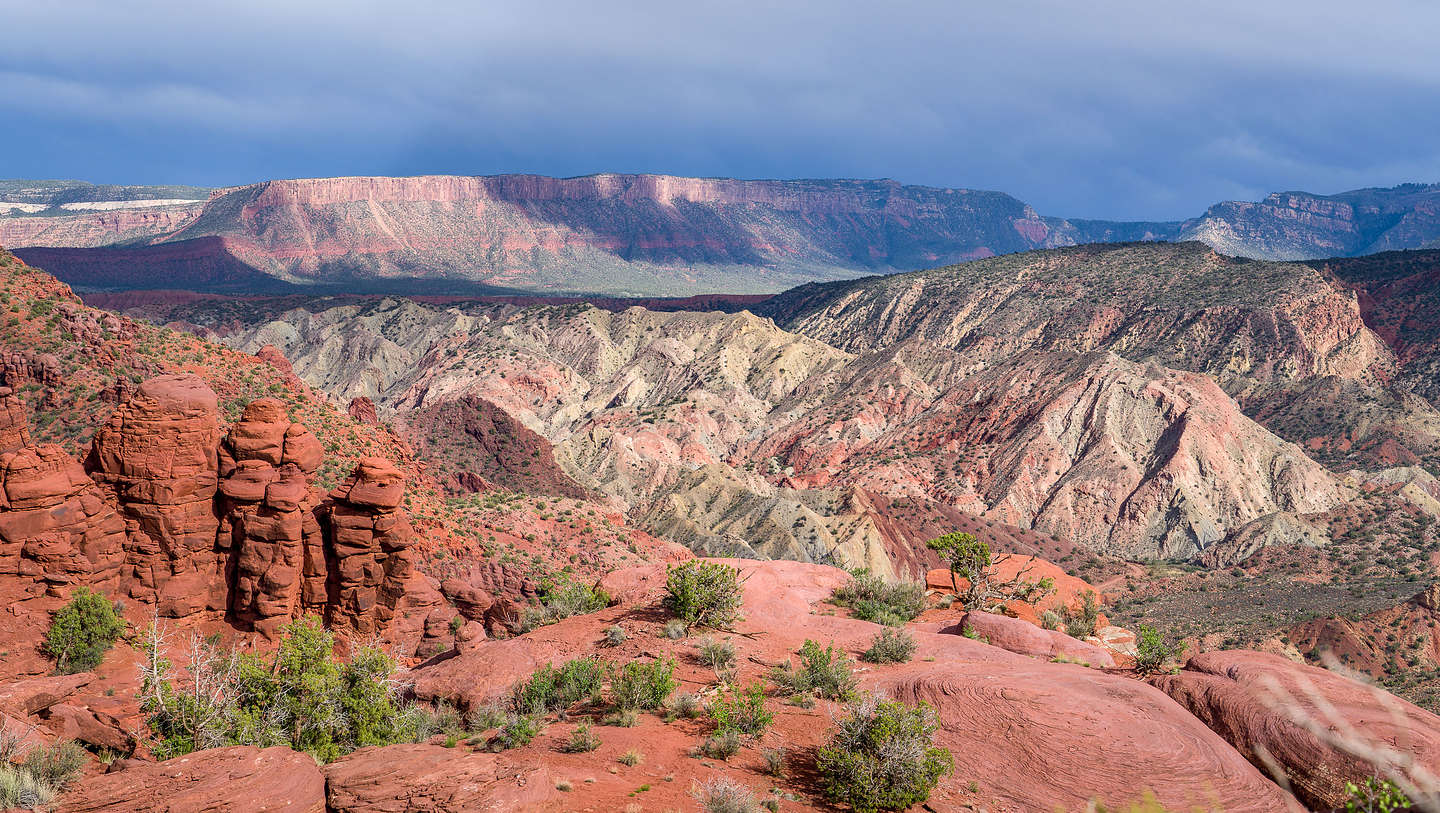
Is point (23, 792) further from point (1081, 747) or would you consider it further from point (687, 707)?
point (1081, 747)

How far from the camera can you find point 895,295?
484 feet

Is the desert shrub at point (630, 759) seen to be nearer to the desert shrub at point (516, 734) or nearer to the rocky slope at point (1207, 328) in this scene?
the desert shrub at point (516, 734)

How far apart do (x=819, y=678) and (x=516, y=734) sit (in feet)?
17.6

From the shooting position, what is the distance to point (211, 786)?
1018cm

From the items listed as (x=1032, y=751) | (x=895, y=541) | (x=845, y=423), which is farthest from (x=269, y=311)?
(x=1032, y=751)

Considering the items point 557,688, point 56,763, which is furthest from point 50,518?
point 557,688

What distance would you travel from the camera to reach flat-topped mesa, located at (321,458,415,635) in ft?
78.2

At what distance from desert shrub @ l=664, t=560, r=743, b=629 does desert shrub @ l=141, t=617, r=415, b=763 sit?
19.7ft

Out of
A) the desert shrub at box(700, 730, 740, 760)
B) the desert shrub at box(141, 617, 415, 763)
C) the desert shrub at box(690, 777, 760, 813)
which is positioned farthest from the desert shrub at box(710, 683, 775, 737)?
the desert shrub at box(141, 617, 415, 763)

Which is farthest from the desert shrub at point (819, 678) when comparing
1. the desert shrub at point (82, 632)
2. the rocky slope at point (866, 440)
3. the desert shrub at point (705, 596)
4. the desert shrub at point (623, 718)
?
the rocky slope at point (866, 440)

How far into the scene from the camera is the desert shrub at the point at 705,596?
61.0ft

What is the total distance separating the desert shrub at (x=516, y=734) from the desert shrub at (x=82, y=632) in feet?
42.0

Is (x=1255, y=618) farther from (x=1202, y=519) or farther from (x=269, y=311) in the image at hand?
(x=269, y=311)

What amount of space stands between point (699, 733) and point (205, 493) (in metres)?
17.1
